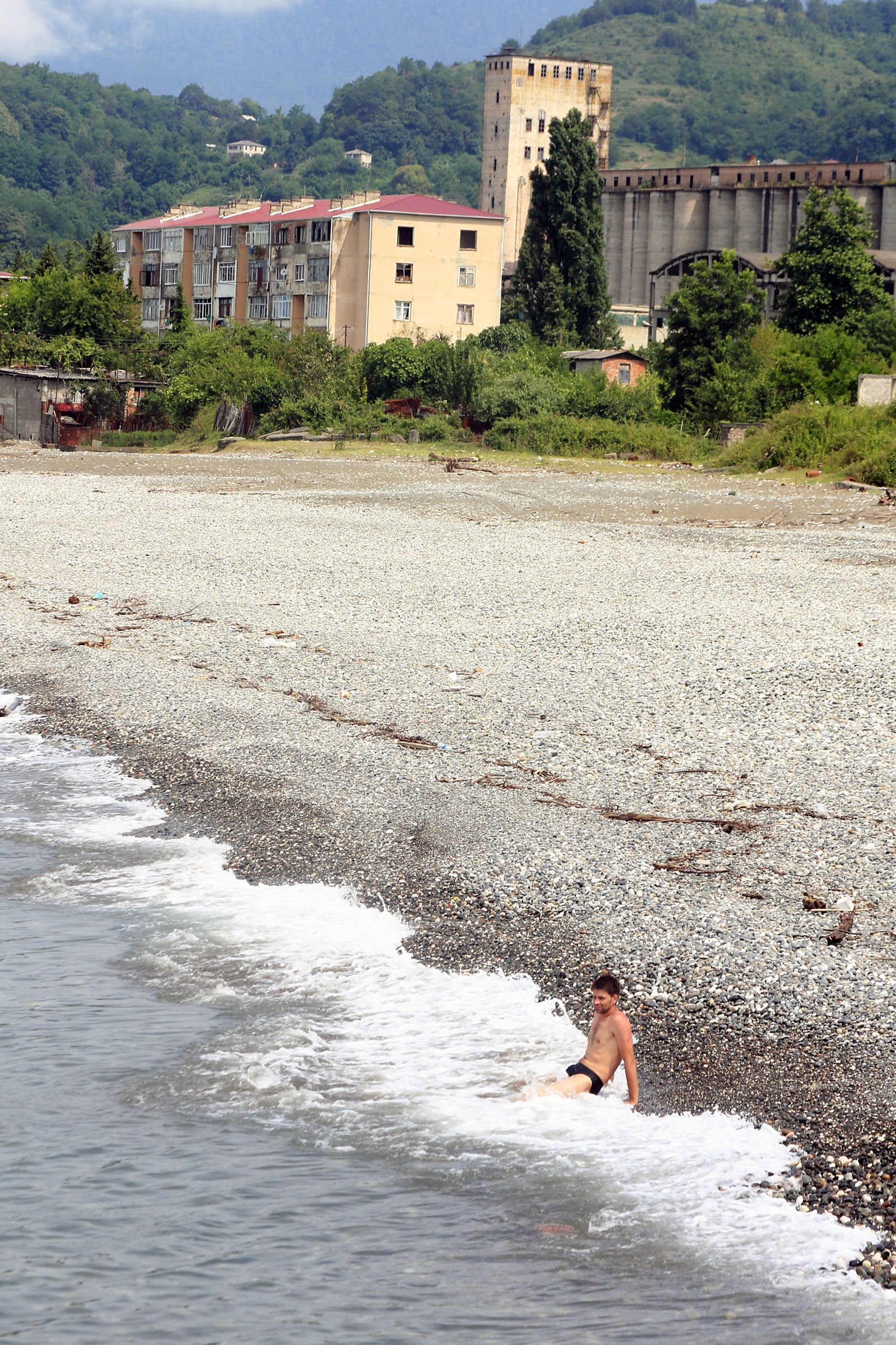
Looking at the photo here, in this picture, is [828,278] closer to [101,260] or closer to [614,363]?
[614,363]

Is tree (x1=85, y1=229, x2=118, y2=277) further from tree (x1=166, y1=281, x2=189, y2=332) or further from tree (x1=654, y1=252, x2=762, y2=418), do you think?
tree (x1=654, y1=252, x2=762, y2=418)

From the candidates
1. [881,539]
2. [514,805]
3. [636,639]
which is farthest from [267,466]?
[514,805]

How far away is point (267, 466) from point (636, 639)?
30.3m

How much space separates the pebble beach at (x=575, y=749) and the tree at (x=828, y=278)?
38.0 m

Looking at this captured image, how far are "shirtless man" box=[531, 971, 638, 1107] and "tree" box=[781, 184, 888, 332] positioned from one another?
5976 centimetres

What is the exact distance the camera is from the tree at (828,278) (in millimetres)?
63875

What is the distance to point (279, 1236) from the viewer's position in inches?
254

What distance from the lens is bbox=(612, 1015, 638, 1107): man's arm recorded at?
732 cm

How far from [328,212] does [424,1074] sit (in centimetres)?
8375

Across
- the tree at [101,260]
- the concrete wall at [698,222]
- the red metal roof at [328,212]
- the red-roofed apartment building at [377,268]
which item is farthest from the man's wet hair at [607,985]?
the concrete wall at [698,222]

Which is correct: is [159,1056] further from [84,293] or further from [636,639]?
[84,293]

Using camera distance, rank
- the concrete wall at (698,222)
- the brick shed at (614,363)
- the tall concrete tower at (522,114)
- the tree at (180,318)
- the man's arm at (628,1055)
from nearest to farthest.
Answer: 1. the man's arm at (628,1055)
2. the brick shed at (614,363)
3. the tree at (180,318)
4. the concrete wall at (698,222)
5. the tall concrete tower at (522,114)

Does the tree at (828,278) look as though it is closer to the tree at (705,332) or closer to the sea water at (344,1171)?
the tree at (705,332)

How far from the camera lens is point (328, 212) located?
86.2 meters
